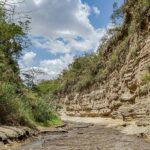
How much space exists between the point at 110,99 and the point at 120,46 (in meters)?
5.39

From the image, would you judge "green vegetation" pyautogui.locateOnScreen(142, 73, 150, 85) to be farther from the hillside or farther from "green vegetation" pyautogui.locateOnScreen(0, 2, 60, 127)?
"green vegetation" pyautogui.locateOnScreen(0, 2, 60, 127)

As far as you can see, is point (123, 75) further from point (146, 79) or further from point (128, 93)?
point (146, 79)

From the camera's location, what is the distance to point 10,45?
86.4ft

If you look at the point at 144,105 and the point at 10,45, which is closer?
the point at 144,105


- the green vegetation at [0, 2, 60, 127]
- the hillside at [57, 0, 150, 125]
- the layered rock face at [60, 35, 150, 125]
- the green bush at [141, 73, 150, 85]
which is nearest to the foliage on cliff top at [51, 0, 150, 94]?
the hillside at [57, 0, 150, 125]

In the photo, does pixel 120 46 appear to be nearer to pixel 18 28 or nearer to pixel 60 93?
pixel 18 28

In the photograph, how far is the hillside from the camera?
27.2 m

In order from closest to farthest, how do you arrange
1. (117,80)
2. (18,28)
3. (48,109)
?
1. (18,28)
2. (48,109)
3. (117,80)

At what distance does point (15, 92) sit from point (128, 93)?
10.8 meters

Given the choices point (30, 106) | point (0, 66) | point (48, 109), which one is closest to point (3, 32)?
point (0, 66)

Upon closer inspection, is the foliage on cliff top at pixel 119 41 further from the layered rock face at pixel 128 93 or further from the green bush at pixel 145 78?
the green bush at pixel 145 78

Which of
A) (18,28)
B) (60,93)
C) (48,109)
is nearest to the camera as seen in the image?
(18,28)

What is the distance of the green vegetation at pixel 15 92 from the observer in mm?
19031

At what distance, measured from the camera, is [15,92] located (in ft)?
79.8
